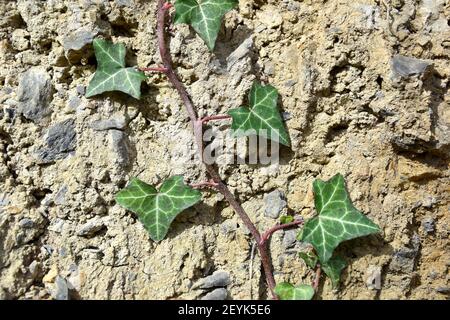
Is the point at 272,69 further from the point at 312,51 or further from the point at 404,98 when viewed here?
the point at 404,98

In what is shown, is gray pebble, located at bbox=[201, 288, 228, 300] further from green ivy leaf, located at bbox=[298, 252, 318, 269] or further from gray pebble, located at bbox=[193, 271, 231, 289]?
green ivy leaf, located at bbox=[298, 252, 318, 269]

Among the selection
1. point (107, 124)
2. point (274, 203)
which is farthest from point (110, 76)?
point (274, 203)

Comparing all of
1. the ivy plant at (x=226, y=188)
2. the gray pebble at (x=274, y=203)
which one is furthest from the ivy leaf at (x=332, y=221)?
the gray pebble at (x=274, y=203)

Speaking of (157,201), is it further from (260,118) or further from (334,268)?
(334,268)

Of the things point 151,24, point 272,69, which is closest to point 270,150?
point 272,69

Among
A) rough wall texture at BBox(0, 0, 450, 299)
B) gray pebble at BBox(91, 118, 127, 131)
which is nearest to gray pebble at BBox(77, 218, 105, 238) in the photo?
rough wall texture at BBox(0, 0, 450, 299)

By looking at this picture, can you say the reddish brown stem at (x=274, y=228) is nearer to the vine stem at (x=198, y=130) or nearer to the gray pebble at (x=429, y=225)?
the vine stem at (x=198, y=130)
